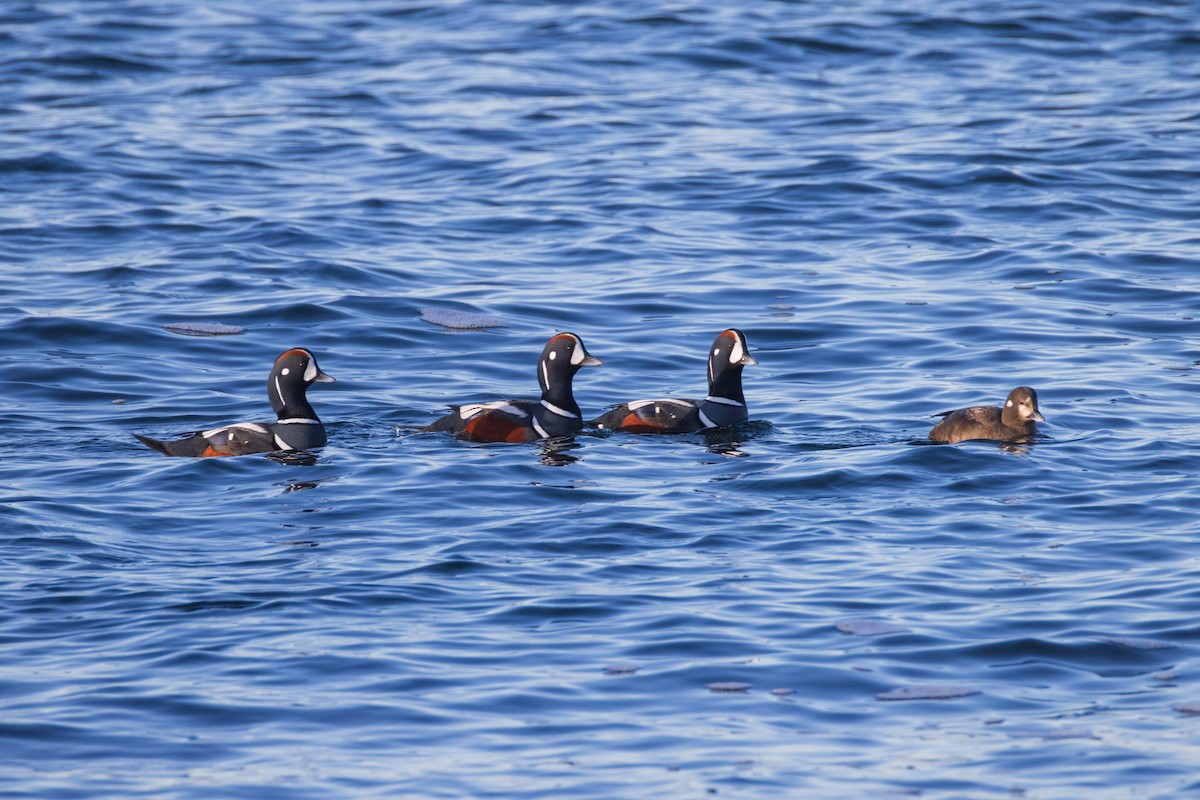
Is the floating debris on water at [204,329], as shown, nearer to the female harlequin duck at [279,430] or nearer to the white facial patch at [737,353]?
the female harlequin duck at [279,430]

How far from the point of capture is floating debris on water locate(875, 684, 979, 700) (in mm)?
8086

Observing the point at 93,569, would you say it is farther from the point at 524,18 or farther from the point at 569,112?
the point at 524,18

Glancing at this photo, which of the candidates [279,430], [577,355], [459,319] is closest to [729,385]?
[577,355]

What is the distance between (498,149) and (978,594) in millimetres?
15963

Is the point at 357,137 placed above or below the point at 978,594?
above

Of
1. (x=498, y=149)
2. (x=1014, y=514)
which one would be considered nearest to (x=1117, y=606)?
(x=1014, y=514)

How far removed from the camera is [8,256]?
18.9 m

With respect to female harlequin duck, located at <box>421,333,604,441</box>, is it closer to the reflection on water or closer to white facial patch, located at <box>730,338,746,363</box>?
the reflection on water

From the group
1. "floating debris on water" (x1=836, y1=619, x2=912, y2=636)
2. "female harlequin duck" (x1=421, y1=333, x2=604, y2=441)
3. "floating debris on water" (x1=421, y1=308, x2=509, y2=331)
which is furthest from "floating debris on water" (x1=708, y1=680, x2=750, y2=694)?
"floating debris on water" (x1=421, y1=308, x2=509, y2=331)

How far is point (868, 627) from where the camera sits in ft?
29.1

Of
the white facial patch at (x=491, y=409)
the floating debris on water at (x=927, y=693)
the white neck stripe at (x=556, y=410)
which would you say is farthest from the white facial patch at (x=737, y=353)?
the floating debris on water at (x=927, y=693)

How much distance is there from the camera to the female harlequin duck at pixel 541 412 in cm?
1291

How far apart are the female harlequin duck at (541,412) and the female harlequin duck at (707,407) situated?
1.34 ft

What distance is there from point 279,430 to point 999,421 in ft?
17.5
